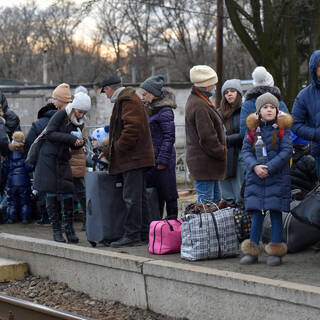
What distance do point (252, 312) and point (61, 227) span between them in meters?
4.03

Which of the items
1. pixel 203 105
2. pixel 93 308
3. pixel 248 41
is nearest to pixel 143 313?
pixel 93 308

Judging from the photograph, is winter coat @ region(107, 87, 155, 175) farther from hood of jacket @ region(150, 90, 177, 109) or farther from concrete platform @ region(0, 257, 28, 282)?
concrete platform @ region(0, 257, 28, 282)

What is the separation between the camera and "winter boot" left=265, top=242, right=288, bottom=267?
258 inches

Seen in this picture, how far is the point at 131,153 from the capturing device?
791 centimetres

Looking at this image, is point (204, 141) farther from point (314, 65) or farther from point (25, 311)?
point (25, 311)

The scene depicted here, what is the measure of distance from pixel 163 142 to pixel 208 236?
5.66 feet

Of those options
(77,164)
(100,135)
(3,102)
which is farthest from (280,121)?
(3,102)

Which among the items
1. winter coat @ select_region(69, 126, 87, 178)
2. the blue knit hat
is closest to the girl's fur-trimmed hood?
the blue knit hat

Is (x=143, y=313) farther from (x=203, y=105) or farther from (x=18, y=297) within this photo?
(x=203, y=105)

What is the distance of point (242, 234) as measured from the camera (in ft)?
24.1

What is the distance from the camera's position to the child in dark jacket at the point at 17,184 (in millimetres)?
10898

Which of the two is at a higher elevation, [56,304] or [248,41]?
[248,41]

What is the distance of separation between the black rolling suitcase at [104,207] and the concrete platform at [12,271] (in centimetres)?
88

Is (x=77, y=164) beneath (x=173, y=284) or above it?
above
